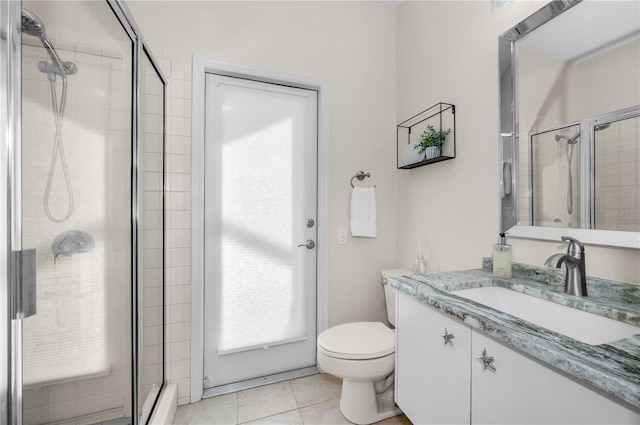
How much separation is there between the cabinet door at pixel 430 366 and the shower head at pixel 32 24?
1.38 meters

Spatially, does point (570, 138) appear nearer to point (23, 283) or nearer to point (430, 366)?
point (430, 366)

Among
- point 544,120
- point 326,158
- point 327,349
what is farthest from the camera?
point 326,158

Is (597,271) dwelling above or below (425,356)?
above

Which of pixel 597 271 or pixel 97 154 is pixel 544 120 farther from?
pixel 97 154

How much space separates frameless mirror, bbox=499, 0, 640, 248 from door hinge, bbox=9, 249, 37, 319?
5.45 ft

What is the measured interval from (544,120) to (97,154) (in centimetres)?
170

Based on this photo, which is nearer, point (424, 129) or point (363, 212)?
point (424, 129)

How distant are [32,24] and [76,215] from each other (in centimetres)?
50

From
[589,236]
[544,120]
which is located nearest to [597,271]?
[589,236]

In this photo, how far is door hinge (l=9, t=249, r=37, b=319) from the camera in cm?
62

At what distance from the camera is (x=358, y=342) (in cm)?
153

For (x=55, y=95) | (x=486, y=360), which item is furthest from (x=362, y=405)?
(x=55, y=95)

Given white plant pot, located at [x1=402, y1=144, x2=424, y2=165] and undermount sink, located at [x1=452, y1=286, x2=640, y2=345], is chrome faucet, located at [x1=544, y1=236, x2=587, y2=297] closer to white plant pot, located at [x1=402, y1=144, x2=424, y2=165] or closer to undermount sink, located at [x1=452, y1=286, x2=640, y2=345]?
undermount sink, located at [x1=452, y1=286, x2=640, y2=345]

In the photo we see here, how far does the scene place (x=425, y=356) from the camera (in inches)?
44.2
